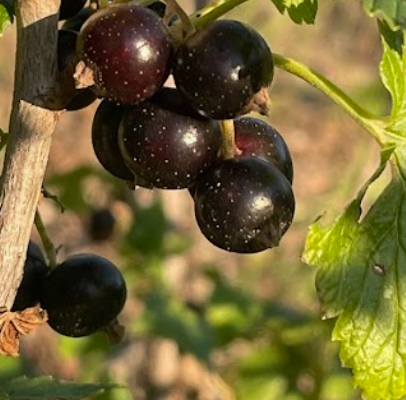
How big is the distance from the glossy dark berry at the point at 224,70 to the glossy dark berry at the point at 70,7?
0.25 m

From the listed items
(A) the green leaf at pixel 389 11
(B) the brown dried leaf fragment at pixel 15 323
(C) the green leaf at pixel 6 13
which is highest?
(A) the green leaf at pixel 389 11

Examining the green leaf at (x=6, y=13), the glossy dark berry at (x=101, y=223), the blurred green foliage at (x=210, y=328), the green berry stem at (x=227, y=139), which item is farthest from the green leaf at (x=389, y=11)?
the glossy dark berry at (x=101, y=223)

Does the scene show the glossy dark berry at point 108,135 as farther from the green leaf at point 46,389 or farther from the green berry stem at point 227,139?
the green leaf at point 46,389

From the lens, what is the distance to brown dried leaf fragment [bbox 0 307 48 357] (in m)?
1.50

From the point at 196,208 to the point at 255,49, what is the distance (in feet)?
0.79

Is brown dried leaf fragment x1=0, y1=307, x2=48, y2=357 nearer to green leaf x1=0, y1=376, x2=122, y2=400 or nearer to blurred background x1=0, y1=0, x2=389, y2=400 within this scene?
green leaf x1=0, y1=376, x2=122, y2=400

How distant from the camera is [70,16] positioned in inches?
64.7

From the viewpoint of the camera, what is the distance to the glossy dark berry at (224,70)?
55.1 inches

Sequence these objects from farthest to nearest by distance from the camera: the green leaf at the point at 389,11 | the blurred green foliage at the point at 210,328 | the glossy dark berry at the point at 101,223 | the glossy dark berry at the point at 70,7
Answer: the glossy dark berry at the point at 101,223
the blurred green foliage at the point at 210,328
the glossy dark berry at the point at 70,7
the green leaf at the point at 389,11

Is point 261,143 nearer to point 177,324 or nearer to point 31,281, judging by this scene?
point 31,281

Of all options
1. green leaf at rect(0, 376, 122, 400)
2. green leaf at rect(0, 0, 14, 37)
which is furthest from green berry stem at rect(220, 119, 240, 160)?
green leaf at rect(0, 376, 122, 400)

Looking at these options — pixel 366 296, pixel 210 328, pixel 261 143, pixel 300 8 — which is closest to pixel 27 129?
pixel 261 143

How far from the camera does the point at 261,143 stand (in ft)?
5.14

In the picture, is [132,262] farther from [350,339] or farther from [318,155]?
[318,155]
